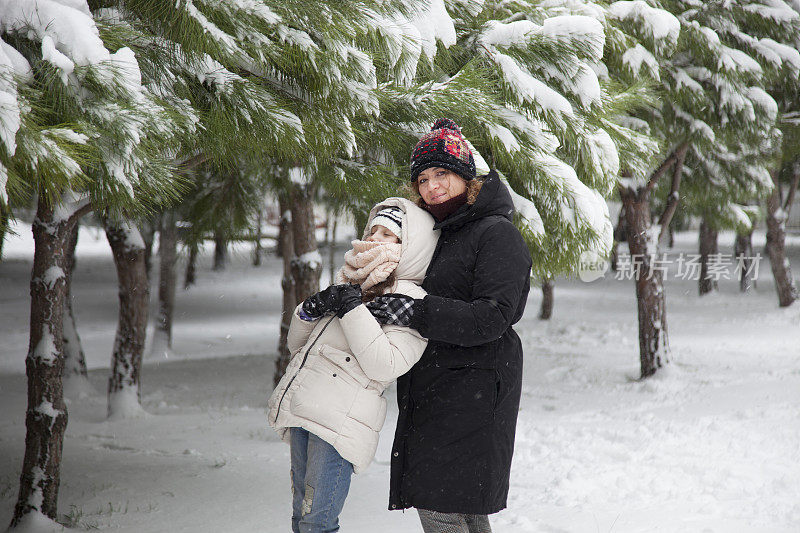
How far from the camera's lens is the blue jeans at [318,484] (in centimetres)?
238

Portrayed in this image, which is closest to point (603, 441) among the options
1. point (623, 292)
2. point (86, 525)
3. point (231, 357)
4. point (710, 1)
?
point (86, 525)

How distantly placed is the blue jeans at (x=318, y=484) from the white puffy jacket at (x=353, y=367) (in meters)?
0.05

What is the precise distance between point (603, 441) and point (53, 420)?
437 cm

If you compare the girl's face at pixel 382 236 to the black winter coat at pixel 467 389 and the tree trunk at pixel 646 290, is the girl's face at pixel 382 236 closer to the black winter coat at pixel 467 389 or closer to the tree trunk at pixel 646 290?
the black winter coat at pixel 467 389

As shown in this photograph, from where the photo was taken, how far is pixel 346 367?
7.86ft

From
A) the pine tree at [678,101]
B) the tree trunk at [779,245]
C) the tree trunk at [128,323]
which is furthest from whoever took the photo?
the tree trunk at [779,245]

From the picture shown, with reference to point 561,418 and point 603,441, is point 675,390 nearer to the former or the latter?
point 561,418

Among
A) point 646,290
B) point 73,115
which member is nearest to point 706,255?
point 646,290

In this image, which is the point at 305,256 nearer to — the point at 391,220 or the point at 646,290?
the point at 646,290

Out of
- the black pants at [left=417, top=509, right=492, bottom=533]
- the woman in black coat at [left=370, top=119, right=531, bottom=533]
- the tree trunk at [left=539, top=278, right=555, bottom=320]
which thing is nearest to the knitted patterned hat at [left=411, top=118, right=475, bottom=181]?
the woman in black coat at [left=370, top=119, right=531, bottom=533]

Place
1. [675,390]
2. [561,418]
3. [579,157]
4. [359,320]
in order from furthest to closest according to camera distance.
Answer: [675,390] → [561,418] → [579,157] → [359,320]

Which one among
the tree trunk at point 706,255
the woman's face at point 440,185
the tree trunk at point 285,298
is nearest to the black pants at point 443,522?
the woman's face at point 440,185

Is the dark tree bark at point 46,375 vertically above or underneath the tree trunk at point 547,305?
above

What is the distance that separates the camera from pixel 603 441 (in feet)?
20.0
